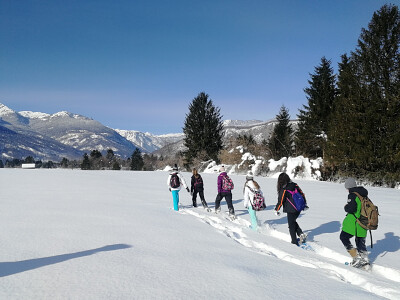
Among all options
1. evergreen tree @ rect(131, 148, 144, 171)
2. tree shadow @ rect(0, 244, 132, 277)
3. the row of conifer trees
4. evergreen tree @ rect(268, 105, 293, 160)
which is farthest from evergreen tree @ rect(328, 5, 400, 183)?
evergreen tree @ rect(131, 148, 144, 171)

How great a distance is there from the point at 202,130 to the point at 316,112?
19.1 m

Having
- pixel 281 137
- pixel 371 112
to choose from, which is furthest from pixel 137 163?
pixel 371 112

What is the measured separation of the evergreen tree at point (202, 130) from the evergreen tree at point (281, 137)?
8.68 meters

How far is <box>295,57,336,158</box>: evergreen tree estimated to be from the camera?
32.0 metres

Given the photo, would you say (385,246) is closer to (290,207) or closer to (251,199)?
Result: (290,207)

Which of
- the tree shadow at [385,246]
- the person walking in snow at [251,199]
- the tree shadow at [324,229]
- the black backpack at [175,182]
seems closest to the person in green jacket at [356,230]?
the tree shadow at [385,246]

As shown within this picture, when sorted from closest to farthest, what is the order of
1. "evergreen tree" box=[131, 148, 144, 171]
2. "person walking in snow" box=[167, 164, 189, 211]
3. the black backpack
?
"person walking in snow" box=[167, 164, 189, 211], the black backpack, "evergreen tree" box=[131, 148, 144, 171]

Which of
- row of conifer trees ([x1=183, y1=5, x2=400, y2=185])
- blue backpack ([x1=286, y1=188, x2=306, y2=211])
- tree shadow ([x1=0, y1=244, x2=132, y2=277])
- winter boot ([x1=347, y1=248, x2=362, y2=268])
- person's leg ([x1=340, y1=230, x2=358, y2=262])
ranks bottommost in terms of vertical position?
winter boot ([x1=347, y1=248, x2=362, y2=268])

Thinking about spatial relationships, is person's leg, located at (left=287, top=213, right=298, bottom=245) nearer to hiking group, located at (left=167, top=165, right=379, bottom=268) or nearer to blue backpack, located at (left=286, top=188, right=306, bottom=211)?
hiking group, located at (left=167, top=165, right=379, bottom=268)

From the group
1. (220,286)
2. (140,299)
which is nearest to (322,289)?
(220,286)

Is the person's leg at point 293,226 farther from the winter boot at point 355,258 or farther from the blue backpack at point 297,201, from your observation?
the winter boot at point 355,258

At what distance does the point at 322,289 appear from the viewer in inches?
149

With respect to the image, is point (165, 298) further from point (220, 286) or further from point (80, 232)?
point (80, 232)

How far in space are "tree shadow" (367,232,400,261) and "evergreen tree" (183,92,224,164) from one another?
124ft
